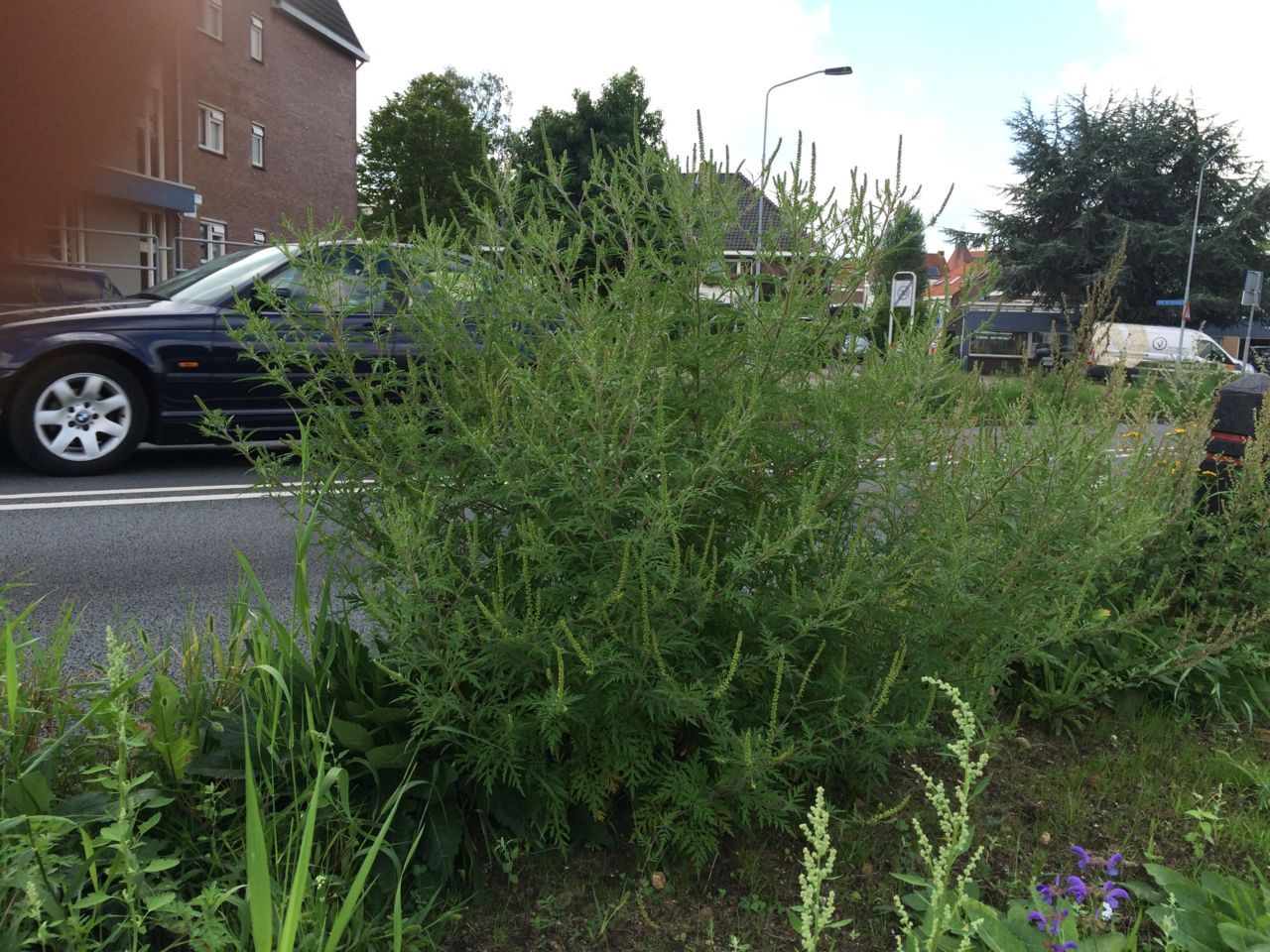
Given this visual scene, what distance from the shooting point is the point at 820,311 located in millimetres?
2154

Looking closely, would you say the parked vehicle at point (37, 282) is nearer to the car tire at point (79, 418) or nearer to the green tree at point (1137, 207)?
the car tire at point (79, 418)

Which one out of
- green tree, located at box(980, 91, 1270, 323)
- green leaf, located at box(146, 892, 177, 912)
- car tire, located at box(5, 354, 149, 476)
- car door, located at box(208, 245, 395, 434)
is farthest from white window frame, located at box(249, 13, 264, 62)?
Answer: green tree, located at box(980, 91, 1270, 323)

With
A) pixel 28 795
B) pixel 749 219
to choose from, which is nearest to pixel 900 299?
pixel 749 219

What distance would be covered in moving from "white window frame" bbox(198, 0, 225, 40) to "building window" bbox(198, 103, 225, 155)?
3 centimetres

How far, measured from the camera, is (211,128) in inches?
21.0

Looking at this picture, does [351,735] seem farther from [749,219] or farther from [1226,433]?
[1226,433]

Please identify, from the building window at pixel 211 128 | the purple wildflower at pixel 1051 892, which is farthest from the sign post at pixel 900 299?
the building window at pixel 211 128

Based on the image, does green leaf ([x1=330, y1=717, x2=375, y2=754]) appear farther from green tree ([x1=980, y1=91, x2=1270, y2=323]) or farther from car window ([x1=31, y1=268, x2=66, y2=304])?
green tree ([x1=980, y1=91, x2=1270, y2=323])

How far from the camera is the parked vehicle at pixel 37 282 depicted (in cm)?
37

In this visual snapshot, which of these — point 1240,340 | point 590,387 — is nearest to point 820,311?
point 590,387

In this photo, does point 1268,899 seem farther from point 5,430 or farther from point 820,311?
point 5,430

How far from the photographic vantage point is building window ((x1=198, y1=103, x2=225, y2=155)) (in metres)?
0.47

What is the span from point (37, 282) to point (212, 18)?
0.15 metres

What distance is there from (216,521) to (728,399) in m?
4.86
